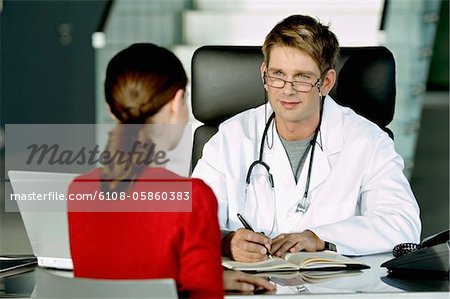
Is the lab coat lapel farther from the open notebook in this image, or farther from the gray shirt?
the open notebook

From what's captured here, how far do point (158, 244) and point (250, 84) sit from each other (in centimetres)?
150

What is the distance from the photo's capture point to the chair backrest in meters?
1.59

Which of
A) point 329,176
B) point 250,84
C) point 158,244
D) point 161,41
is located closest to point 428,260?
point 329,176

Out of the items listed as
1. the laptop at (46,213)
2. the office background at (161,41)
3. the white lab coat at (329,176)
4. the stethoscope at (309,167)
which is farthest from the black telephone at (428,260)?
the office background at (161,41)

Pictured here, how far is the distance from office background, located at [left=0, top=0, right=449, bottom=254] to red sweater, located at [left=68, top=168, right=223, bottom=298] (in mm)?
3415

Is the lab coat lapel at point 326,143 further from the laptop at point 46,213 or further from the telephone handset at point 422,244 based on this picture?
the laptop at point 46,213

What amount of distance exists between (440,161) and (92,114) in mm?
3123

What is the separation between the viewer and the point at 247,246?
2426 mm

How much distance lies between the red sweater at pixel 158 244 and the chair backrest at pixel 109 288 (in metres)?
0.12

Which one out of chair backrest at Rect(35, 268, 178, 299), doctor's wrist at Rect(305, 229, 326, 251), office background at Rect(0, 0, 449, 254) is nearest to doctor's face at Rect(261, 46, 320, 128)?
doctor's wrist at Rect(305, 229, 326, 251)

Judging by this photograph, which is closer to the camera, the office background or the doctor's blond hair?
the doctor's blond hair

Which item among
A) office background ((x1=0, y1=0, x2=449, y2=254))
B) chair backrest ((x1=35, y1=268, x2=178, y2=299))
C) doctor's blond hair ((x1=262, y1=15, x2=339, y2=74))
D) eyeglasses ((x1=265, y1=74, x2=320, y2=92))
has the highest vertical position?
doctor's blond hair ((x1=262, y1=15, x2=339, y2=74))

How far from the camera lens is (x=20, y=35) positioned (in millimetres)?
8023

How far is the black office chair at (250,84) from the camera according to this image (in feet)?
10.4
